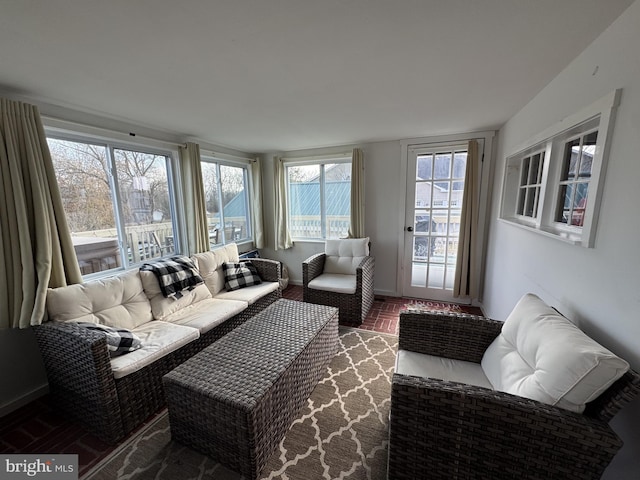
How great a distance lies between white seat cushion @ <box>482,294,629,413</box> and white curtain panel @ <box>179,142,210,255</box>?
9.78 ft

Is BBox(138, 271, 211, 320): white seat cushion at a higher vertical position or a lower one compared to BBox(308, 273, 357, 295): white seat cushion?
higher

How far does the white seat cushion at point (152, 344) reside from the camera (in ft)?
5.08

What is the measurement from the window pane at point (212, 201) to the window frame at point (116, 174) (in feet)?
1.52

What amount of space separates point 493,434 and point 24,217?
2.83 meters

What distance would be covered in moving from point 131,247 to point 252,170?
2.07m

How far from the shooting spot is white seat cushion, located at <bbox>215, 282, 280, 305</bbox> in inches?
105

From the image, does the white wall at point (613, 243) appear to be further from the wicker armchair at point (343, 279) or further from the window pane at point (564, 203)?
the wicker armchair at point (343, 279)

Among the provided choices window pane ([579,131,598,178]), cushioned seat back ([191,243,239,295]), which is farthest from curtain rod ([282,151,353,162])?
window pane ([579,131,598,178])

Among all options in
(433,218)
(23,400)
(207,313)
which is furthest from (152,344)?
(433,218)

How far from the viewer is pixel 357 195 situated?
3523 mm

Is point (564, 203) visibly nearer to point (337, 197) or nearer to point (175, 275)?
point (337, 197)

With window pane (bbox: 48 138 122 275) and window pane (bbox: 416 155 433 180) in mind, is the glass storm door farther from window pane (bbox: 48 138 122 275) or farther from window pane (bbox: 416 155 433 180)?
window pane (bbox: 48 138 122 275)

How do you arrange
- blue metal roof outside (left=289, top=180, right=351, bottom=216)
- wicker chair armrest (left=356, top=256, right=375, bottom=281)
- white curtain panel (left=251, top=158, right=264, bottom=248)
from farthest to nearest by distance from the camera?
white curtain panel (left=251, top=158, right=264, bottom=248) < blue metal roof outside (left=289, top=180, right=351, bottom=216) < wicker chair armrest (left=356, top=256, right=375, bottom=281)

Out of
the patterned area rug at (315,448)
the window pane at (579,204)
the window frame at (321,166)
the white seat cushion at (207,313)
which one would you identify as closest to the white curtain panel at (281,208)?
the window frame at (321,166)
